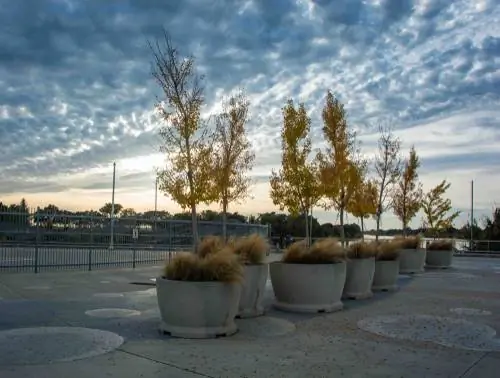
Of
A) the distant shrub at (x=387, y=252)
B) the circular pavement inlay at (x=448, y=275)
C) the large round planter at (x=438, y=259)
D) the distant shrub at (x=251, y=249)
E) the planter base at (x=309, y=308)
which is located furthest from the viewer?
the large round planter at (x=438, y=259)

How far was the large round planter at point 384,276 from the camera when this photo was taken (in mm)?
14672

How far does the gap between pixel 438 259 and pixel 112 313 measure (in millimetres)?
16883

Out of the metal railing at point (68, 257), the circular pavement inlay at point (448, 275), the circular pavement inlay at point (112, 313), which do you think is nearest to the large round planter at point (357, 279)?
the circular pavement inlay at point (112, 313)

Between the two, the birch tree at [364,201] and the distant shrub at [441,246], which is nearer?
the birch tree at [364,201]

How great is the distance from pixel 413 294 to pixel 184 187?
20.6 feet

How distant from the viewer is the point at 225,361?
6.79 m

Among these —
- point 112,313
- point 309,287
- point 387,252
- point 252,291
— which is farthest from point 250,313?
point 387,252

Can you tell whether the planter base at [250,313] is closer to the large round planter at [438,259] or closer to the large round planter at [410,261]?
the large round planter at [410,261]

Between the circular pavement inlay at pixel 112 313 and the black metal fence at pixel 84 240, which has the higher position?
the black metal fence at pixel 84 240

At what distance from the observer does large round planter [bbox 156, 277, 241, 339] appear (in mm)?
8203

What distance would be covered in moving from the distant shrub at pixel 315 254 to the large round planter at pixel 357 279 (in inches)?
48.6

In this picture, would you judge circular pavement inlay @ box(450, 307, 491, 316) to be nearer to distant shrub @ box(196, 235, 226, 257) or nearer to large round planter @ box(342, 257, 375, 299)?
large round planter @ box(342, 257, 375, 299)

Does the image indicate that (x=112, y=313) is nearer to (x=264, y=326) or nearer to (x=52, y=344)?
(x=52, y=344)

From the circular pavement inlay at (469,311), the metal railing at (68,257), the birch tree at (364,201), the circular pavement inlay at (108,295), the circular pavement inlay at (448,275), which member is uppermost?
the birch tree at (364,201)
